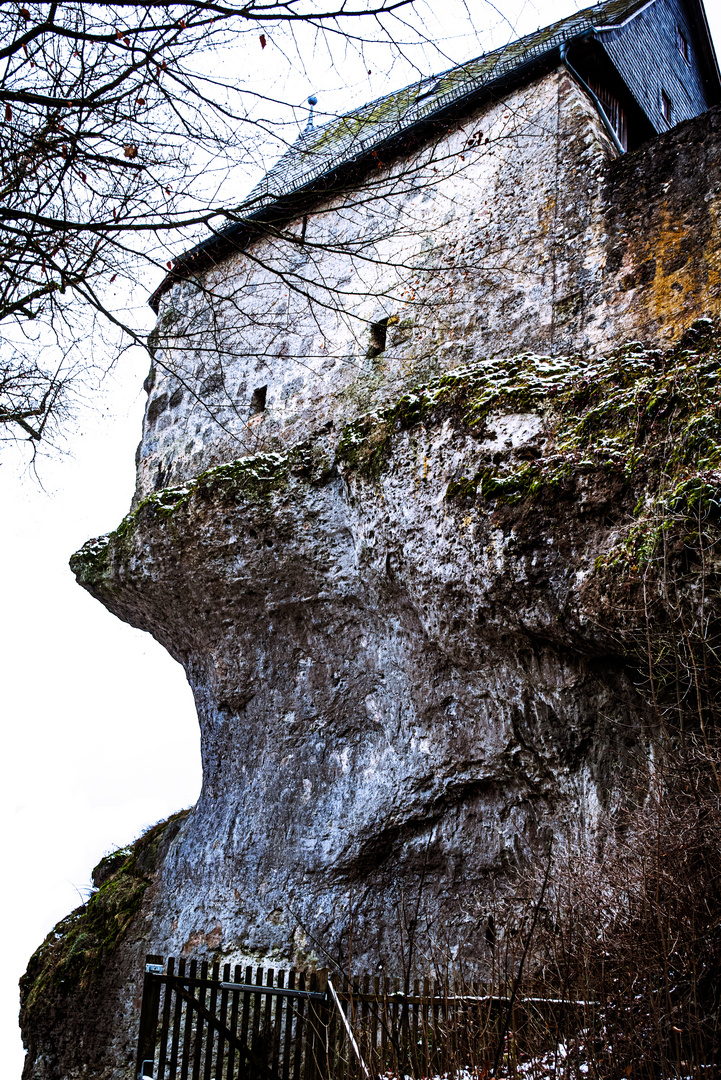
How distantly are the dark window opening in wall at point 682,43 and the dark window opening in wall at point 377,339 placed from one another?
6645 millimetres

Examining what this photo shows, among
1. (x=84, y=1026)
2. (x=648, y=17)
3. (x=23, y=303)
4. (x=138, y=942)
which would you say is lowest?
(x=84, y=1026)

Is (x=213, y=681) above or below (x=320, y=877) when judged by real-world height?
above

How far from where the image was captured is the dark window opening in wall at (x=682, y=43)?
1114cm

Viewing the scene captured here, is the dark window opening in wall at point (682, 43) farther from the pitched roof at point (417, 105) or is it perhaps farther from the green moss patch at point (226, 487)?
the green moss patch at point (226, 487)

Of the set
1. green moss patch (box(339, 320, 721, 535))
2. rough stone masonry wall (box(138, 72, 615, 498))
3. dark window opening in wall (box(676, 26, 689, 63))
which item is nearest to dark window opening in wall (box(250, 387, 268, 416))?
rough stone masonry wall (box(138, 72, 615, 498))

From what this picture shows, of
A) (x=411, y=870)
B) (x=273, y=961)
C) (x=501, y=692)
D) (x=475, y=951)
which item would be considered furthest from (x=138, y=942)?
(x=501, y=692)

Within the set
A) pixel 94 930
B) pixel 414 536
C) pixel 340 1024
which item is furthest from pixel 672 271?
pixel 94 930

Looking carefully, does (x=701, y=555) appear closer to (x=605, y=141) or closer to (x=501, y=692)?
(x=501, y=692)

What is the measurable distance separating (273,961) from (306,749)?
179cm

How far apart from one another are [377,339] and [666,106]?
17.2 ft

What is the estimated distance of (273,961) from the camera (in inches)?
283

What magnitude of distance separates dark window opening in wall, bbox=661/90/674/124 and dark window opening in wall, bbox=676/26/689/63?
1424 millimetres

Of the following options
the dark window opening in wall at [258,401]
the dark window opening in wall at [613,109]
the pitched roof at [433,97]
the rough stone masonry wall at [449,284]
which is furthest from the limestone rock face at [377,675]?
the dark window opening in wall at [613,109]

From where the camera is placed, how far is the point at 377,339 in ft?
26.7
